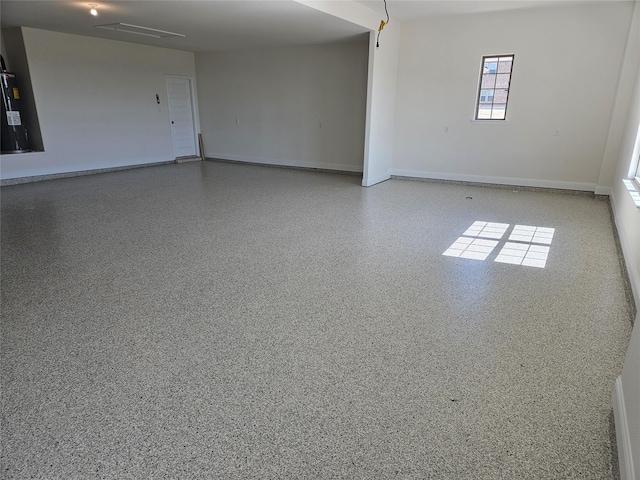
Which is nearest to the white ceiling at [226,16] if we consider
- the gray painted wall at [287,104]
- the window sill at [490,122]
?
the gray painted wall at [287,104]

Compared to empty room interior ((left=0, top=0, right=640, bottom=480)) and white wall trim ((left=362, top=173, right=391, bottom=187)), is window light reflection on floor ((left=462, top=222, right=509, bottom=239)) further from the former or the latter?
white wall trim ((left=362, top=173, right=391, bottom=187))

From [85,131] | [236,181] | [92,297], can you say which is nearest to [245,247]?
[92,297]

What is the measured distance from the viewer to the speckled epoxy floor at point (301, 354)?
157 cm

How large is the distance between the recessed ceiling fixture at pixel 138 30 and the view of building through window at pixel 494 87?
5.53 metres

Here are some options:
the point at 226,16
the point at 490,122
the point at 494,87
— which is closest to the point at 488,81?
the point at 494,87

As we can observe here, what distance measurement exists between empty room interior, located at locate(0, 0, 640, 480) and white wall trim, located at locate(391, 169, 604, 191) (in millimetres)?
38

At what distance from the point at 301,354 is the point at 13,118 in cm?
750

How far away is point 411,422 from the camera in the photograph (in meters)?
1.73

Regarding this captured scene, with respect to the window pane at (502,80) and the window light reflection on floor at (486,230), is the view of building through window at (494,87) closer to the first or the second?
the window pane at (502,80)

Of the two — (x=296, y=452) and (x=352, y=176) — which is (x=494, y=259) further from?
(x=352, y=176)

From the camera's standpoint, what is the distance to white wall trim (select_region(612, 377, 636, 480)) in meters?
1.40

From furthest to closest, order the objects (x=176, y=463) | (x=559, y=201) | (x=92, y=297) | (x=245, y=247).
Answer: (x=559, y=201), (x=245, y=247), (x=92, y=297), (x=176, y=463)

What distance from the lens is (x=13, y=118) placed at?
680 cm

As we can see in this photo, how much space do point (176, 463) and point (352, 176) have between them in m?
7.19
